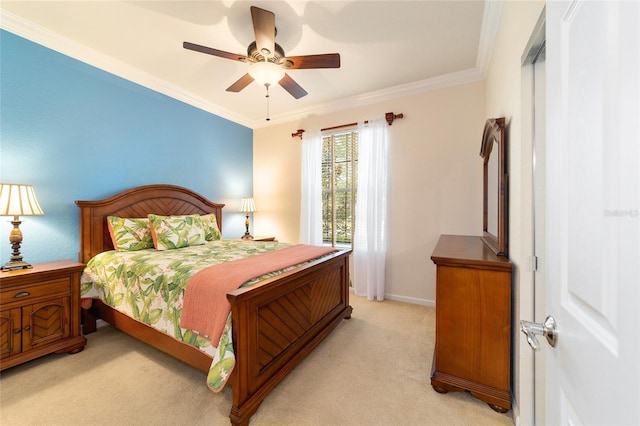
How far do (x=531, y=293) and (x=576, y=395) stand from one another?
980mm

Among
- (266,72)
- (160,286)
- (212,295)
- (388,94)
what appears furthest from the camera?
(388,94)

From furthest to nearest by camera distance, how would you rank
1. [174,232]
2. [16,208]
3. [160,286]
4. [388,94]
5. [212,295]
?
[388,94], [174,232], [16,208], [160,286], [212,295]

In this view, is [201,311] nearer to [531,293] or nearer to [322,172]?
[531,293]

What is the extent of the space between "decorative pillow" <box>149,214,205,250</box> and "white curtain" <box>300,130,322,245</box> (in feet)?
5.04

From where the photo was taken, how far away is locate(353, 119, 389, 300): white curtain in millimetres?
3418

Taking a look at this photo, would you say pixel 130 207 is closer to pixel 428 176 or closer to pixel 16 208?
pixel 16 208

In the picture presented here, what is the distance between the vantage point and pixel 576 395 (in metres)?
0.51

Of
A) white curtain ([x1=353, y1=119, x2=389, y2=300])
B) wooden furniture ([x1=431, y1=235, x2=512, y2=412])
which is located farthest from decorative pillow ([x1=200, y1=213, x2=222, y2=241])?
wooden furniture ([x1=431, y1=235, x2=512, y2=412])

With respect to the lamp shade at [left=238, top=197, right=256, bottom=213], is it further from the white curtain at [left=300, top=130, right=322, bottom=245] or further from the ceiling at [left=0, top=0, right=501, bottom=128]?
the ceiling at [left=0, top=0, right=501, bottom=128]

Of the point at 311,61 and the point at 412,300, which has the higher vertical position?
the point at 311,61

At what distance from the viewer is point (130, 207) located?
2.94 meters

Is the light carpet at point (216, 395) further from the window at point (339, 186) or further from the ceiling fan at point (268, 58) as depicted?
the ceiling fan at point (268, 58)

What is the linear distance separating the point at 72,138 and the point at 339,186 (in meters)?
3.09

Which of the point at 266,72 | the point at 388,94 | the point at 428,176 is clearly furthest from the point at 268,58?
the point at 428,176
